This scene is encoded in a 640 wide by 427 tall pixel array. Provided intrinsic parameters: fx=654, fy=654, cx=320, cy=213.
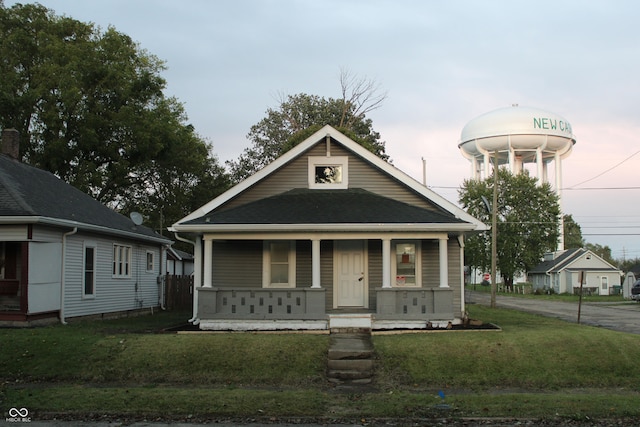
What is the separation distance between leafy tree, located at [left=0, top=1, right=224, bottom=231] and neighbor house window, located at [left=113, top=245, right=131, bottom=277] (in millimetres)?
12013

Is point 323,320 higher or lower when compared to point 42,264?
lower

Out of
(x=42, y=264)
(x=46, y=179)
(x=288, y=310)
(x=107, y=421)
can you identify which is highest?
(x=46, y=179)

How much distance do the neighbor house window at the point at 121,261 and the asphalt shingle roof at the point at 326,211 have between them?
5.83m

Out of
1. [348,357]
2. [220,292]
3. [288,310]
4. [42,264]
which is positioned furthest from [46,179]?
[348,357]

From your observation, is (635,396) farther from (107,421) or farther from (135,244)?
(135,244)

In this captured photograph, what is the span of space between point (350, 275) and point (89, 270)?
8542 millimetres

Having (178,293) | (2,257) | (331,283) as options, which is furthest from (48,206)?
(178,293)

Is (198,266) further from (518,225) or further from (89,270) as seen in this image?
(518,225)

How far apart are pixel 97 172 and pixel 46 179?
13.1 meters

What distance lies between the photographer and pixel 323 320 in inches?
701

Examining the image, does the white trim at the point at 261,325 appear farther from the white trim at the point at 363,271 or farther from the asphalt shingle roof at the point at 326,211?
the asphalt shingle roof at the point at 326,211

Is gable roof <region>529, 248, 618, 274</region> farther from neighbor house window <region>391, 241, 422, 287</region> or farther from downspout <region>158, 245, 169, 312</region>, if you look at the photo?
neighbor house window <region>391, 241, 422, 287</region>

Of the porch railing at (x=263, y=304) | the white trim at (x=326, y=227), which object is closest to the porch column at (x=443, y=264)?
the white trim at (x=326, y=227)

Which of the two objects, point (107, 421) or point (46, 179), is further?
point (46, 179)
